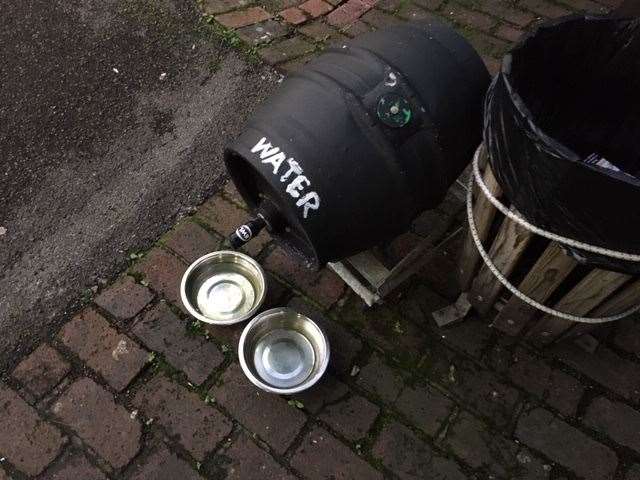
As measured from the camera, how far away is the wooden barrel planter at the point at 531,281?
64.3 inches

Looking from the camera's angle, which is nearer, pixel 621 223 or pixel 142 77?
pixel 621 223

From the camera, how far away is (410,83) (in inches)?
64.1

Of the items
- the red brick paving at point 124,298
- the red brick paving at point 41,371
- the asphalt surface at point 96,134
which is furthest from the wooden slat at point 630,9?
the red brick paving at point 41,371

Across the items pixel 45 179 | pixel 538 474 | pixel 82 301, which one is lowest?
pixel 538 474

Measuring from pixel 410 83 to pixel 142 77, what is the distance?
6.79ft

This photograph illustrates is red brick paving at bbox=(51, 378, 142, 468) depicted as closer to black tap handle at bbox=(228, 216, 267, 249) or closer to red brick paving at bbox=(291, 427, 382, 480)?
red brick paving at bbox=(291, 427, 382, 480)

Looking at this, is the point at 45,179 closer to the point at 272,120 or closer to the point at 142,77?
the point at 142,77

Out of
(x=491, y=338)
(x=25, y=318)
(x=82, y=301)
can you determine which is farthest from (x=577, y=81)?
(x=25, y=318)

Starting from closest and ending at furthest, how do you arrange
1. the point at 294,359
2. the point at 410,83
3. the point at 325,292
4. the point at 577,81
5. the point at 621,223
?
the point at 621,223 < the point at 410,83 < the point at 577,81 < the point at 294,359 < the point at 325,292

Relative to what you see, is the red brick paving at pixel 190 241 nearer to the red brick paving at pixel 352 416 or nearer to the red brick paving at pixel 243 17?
the red brick paving at pixel 352 416

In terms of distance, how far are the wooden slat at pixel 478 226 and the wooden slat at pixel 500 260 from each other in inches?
1.5

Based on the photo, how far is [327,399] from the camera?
2.14m

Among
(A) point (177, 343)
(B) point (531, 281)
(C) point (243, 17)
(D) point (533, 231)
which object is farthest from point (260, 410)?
(C) point (243, 17)

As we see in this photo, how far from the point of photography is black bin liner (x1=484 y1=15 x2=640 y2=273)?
1.31m
